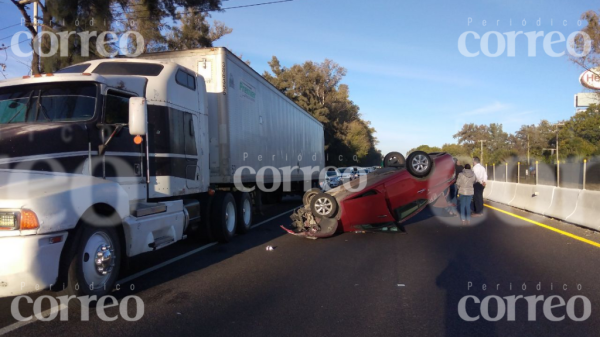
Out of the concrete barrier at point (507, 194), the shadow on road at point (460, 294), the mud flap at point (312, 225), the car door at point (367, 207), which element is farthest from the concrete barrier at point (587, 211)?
the concrete barrier at point (507, 194)

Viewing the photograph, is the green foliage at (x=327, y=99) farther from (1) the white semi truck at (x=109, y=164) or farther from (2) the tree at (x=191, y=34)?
(1) the white semi truck at (x=109, y=164)

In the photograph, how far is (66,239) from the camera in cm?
496

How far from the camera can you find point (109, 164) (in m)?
6.20

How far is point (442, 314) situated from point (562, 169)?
43.2ft

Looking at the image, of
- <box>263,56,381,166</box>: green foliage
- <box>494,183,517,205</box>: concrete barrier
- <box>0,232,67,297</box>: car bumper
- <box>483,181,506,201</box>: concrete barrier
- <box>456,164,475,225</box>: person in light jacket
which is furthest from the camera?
<box>263,56,381,166</box>: green foliage

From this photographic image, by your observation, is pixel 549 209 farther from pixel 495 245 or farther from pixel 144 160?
pixel 144 160

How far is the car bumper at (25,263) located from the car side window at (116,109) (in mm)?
2068

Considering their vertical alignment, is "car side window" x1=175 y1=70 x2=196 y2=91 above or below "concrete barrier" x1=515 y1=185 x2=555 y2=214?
above

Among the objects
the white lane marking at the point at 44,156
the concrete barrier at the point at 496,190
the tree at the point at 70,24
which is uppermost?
the tree at the point at 70,24

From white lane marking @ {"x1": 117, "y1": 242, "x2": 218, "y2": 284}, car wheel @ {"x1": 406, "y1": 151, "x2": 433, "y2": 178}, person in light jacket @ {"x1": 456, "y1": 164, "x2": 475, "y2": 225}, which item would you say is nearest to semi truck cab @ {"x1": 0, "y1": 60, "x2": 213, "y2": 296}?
white lane marking @ {"x1": 117, "y1": 242, "x2": 218, "y2": 284}

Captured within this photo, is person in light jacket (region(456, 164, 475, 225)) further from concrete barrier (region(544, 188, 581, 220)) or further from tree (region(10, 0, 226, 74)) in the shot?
tree (region(10, 0, 226, 74))

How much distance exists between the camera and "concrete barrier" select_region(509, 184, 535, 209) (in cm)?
1633

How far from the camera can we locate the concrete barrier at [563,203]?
40.4 feet

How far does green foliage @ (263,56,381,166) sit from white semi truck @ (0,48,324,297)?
44296 millimetres
